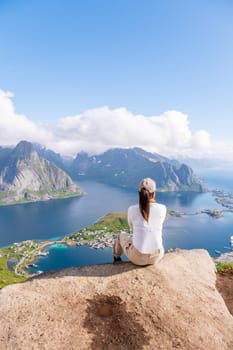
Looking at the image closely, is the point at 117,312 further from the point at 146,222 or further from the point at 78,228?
the point at 78,228

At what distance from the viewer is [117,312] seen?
21.2ft

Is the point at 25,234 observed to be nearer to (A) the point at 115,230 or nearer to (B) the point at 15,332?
(A) the point at 115,230

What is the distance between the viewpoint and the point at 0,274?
341 feet

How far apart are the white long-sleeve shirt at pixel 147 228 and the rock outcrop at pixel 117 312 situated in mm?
1000

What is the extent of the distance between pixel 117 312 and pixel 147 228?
2283 mm

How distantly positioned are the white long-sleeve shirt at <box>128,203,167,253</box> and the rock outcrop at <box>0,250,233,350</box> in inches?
39.4

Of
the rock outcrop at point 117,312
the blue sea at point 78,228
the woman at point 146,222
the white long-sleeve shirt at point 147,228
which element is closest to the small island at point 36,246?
the blue sea at point 78,228

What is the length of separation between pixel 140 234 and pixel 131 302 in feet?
5.81

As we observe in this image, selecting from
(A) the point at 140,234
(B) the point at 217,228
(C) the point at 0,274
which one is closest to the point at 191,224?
(B) the point at 217,228

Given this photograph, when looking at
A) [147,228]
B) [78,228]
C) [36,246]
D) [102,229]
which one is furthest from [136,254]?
[78,228]

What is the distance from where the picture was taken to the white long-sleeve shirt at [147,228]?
748 centimetres

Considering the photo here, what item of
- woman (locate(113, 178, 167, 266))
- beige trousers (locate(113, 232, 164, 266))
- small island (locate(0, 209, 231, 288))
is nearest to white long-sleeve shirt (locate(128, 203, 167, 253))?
woman (locate(113, 178, 167, 266))

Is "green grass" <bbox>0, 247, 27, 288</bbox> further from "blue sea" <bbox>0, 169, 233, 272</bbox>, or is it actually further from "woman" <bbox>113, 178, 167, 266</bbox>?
"woman" <bbox>113, 178, 167, 266</bbox>

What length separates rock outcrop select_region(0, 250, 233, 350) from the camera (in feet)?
18.2
